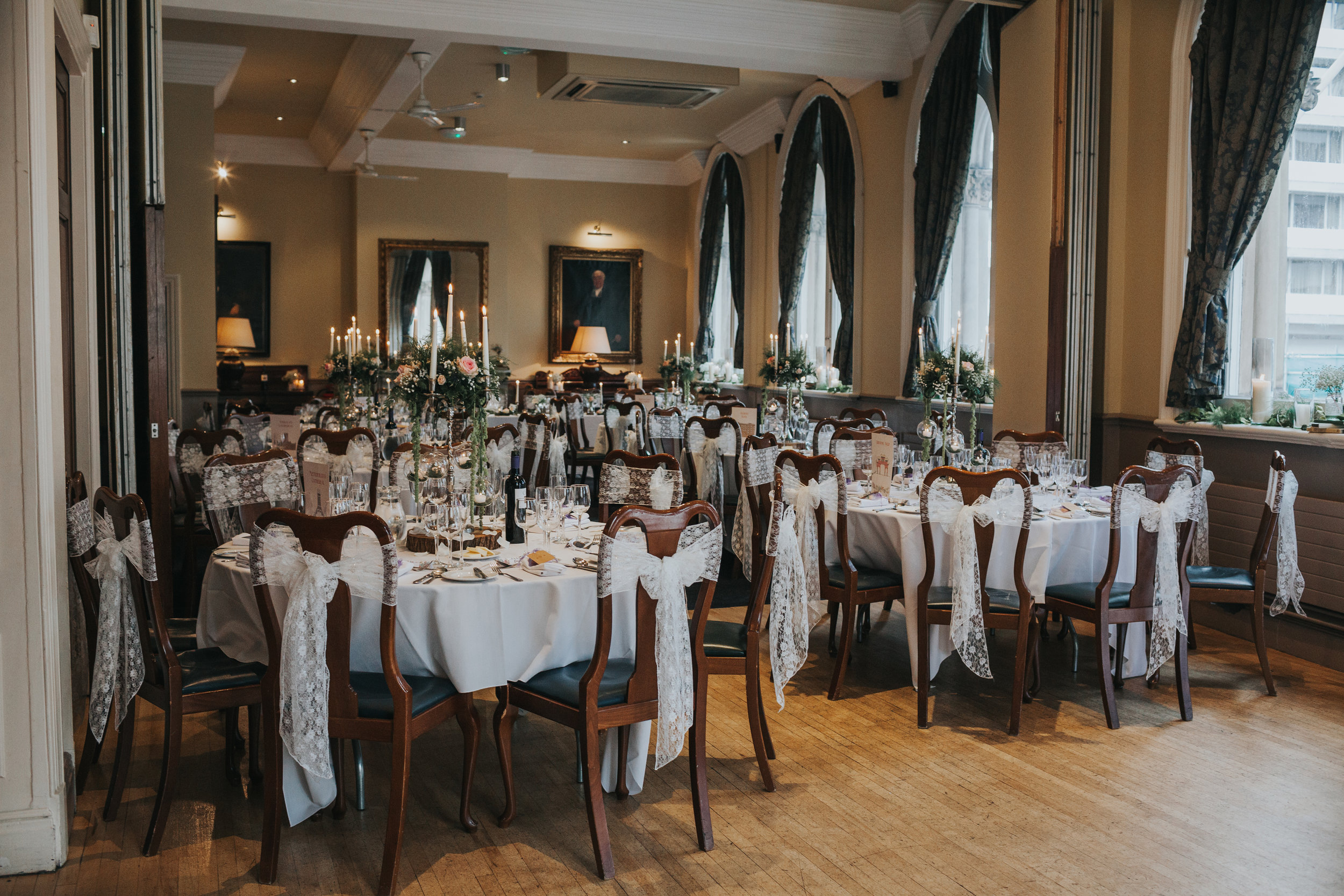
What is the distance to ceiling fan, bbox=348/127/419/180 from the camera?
38.6 feet

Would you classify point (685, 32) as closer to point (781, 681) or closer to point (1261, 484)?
point (1261, 484)

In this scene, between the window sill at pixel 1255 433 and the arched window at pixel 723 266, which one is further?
the arched window at pixel 723 266

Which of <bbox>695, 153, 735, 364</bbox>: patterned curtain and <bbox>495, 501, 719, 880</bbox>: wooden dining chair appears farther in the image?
<bbox>695, 153, 735, 364</bbox>: patterned curtain

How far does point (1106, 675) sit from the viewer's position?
4414mm

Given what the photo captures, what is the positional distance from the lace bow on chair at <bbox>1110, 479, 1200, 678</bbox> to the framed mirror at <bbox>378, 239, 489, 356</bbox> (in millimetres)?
10655

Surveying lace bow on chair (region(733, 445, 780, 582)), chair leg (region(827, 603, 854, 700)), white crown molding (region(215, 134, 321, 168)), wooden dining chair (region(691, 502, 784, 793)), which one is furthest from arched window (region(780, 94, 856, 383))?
wooden dining chair (region(691, 502, 784, 793))

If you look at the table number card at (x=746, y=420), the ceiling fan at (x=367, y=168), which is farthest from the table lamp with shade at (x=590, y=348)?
the table number card at (x=746, y=420)

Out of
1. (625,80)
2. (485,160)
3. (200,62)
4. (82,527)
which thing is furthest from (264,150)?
(82,527)

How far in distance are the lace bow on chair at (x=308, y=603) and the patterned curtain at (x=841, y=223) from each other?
318 inches

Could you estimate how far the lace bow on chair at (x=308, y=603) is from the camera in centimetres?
298

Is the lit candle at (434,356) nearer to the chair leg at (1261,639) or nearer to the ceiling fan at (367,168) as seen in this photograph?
the chair leg at (1261,639)

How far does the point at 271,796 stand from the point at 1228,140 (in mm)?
5952

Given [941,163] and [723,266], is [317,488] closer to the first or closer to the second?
[941,163]

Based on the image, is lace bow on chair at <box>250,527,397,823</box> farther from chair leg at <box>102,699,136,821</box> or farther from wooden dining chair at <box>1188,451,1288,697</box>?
wooden dining chair at <box>1188,451,1288,697</box>
